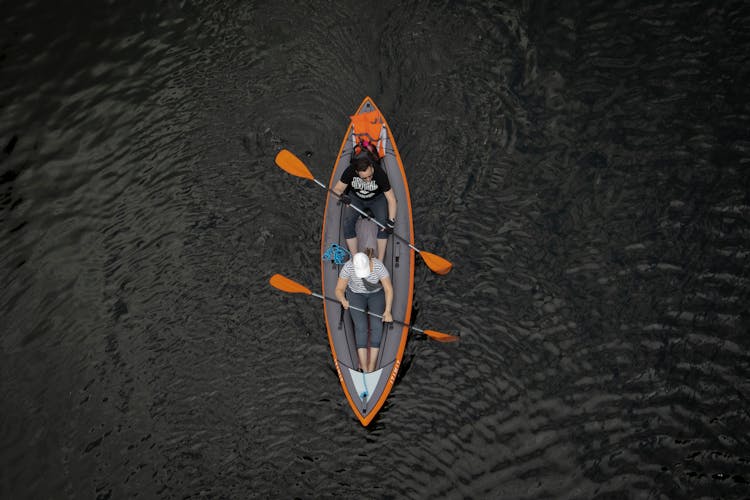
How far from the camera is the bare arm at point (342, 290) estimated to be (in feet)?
29.3

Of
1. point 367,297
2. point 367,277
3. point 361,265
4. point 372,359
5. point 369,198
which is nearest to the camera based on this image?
point 361,265

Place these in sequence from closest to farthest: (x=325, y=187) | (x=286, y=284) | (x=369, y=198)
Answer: (x=286, y=284) < (x=369, y=198) < (x=325, y=187)

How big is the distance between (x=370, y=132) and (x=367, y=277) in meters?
3.29

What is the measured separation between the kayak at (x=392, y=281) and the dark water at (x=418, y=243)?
1.20 feet

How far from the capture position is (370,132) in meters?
10.9

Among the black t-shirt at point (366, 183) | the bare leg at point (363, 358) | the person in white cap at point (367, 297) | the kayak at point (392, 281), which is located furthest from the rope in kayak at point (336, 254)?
the bare leg at point (363, 358)

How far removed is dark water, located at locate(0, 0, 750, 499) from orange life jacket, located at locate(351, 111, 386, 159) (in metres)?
0.62

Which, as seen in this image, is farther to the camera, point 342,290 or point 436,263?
point 436,263

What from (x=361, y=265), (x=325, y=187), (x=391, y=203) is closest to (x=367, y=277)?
(x=361, y=265)

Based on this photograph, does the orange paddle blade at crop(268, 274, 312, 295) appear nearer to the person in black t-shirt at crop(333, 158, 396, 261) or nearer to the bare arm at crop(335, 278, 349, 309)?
the bare arm at crop(335, 278, 349, 309)

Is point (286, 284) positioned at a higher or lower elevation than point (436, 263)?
higher

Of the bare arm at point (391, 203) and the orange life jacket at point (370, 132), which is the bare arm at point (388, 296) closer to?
the bare arm at point (391, 203)

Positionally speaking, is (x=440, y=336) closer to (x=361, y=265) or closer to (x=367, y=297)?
(x=367, y=297)

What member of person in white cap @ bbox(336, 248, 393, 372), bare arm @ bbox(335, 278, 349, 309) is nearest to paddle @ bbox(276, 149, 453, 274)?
person in white cap @ bbox(336, 248, 393, 372)
